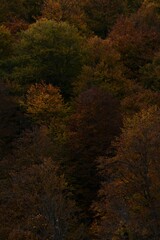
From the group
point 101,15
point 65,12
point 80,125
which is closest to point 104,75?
point 80,125

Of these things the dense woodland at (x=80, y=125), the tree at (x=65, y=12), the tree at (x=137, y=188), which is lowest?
the tree at (x=65, y=12)

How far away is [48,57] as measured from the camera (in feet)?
220

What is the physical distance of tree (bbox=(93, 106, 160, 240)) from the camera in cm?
3684

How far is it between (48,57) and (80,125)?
54.0ft

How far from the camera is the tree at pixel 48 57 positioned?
218 ft

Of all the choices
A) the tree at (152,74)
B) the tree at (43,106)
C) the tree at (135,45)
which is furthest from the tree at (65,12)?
the tree at (43,106)

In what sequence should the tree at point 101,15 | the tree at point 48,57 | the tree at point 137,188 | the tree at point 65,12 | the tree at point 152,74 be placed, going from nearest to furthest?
the tree at point 137,188 < the tree at point 48,57 < the tree at point 152,74 < the tree at point 65,12 < the tree at point 101,15

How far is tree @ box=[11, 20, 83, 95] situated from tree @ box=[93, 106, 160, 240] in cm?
2970

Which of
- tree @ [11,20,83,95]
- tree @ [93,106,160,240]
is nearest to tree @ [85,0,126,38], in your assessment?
tree @ [11,20,83,95]

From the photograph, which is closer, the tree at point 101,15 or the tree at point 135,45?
the tree at point 135,45

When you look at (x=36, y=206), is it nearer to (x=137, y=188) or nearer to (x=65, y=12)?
(x=137, y=188)

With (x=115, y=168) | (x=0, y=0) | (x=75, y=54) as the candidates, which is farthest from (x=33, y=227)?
(x=0, y=0)

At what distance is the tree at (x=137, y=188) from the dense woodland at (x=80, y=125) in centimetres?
7

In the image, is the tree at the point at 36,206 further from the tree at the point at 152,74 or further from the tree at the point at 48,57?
the tree at the point at 152,74
